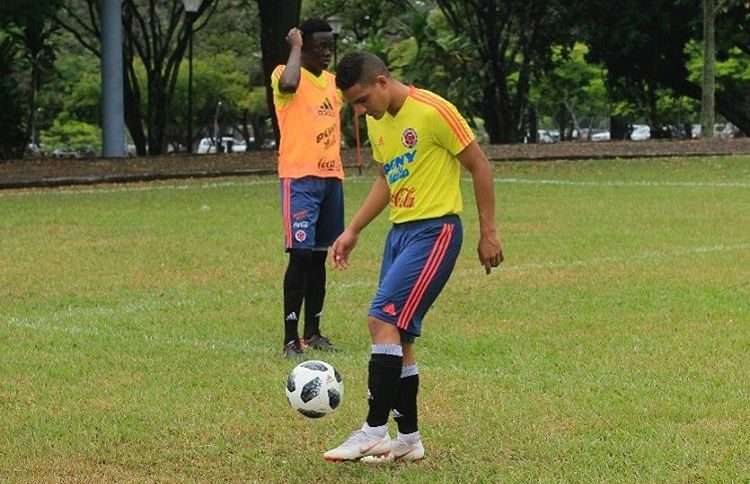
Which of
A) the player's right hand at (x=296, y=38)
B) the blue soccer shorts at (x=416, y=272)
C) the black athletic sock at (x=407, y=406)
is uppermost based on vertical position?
the player's right hand at (x=296, y=38)

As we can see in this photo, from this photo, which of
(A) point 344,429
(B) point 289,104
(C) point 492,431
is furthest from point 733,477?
(B) point 289,104

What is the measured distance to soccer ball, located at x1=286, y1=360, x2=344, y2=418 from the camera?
569 centimetres

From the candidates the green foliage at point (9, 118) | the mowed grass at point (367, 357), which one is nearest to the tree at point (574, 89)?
the green foliage at point (9, 118)

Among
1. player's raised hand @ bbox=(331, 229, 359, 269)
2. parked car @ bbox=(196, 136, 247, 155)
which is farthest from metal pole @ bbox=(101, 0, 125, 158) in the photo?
parked car @ bbox=(196, 136, 247, 155)

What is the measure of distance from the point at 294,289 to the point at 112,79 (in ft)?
72.9

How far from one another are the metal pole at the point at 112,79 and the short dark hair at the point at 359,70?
79.1 feet

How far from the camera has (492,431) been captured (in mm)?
6043

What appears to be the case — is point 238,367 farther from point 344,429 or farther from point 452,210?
point 452,210

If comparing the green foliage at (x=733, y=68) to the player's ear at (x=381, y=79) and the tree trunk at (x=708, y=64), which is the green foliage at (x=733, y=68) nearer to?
the tree trunk at (x=708, y=64)

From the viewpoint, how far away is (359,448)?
5.53m

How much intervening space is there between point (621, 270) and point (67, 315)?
4.53 meters

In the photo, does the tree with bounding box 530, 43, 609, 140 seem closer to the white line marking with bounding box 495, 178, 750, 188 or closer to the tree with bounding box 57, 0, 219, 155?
the tree with bounding box 57, 0, 219, 155

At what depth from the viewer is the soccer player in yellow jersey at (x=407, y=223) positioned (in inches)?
218

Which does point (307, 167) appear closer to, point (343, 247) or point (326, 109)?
point (326, 109)
